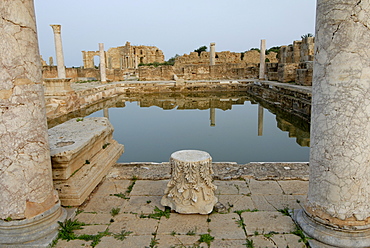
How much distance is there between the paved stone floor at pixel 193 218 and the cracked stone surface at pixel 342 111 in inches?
21.7

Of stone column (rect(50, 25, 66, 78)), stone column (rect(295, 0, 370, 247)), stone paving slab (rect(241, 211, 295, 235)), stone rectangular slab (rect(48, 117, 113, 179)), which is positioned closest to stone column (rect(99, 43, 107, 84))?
stone column (rect(50, 25, 66, 78))

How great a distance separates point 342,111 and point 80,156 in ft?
9.70

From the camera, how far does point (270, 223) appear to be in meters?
2.89

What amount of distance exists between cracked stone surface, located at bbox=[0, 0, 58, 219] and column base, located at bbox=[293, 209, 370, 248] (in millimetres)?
2471

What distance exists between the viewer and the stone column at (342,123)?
Answer: 2264mm

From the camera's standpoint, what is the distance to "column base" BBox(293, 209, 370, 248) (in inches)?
93.0

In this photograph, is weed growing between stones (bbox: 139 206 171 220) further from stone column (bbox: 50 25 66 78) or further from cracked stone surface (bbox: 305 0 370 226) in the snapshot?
stone column (bbox: 50 25 66 78)

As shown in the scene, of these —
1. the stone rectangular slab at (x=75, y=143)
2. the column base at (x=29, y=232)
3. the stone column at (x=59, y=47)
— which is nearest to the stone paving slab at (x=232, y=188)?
the stone rectangular slab at (x=75, y=143)

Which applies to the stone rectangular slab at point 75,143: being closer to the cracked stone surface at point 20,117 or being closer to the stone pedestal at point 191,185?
the cracked stone surface at point 20,117

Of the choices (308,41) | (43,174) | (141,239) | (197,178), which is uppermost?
(308,41)

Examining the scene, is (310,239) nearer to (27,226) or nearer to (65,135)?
(27,226)

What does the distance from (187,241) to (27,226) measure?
4.77 feet

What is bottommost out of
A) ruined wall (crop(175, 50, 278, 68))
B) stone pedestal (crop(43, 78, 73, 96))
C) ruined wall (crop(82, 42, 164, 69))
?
stone pedestal (crop(43, 78, 73, 96))

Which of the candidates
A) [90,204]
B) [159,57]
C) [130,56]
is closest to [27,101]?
[90,204]
